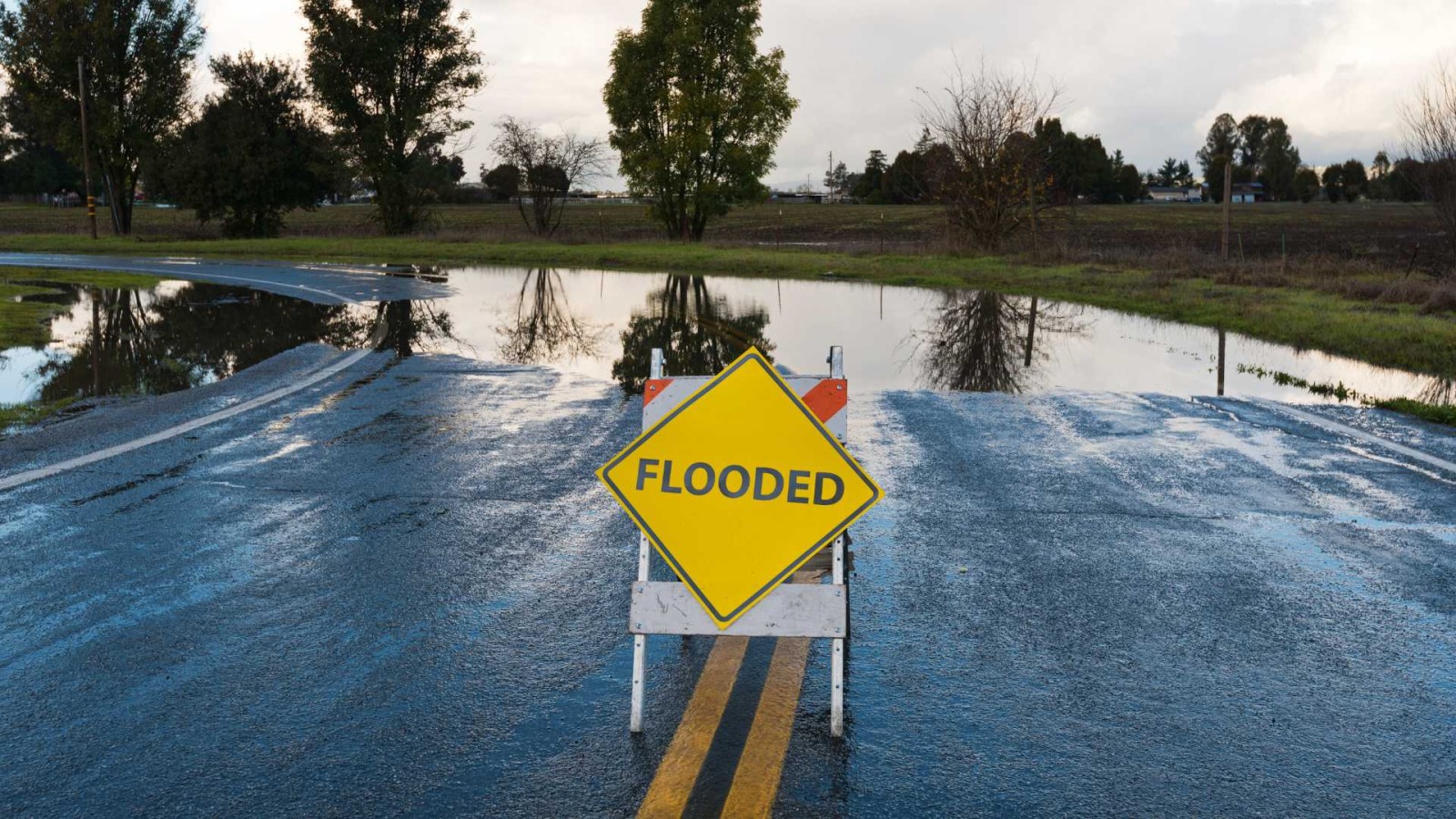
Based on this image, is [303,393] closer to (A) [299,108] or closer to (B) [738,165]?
(B) [738,165]

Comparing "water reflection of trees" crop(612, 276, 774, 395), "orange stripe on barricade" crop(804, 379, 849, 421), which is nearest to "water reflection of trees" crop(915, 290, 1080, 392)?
"water reflection of trees" crop(612, 276, 774, 395)

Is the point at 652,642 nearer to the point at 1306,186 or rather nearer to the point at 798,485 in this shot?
the point at 798,485

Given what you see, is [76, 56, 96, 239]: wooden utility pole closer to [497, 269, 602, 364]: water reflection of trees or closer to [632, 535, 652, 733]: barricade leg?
[497, 269, 602, 364]: water reflection of trees

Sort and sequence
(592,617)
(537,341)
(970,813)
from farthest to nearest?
(537,341) → (592,617) → (970,813)

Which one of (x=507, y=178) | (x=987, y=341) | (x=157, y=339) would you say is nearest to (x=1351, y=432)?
(x=987, y=341)

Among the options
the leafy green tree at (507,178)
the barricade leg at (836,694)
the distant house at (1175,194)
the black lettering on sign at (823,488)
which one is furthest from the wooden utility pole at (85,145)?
the distant house at (1175,194)

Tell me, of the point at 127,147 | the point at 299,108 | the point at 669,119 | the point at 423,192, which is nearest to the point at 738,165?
the point at 669,119

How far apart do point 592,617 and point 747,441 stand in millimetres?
1426

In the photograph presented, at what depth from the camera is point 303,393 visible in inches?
486

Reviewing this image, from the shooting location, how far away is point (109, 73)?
5519 centimetres

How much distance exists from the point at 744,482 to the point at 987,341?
1349 cm

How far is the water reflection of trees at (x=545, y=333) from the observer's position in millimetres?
15766

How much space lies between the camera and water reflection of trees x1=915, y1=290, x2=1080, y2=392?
541 inches

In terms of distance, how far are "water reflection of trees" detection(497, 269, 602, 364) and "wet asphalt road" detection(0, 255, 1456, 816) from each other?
631cm
